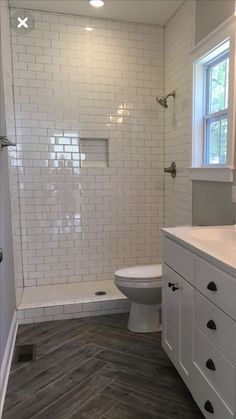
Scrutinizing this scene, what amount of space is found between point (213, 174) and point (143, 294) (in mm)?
1033

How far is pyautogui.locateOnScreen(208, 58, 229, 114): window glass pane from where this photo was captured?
2.30 meters

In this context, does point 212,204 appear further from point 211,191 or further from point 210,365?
point 210,365

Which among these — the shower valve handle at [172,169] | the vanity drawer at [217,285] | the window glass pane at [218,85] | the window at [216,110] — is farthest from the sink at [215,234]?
the shower valve handle at [172,169]

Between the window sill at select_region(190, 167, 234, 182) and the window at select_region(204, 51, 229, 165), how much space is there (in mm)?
99

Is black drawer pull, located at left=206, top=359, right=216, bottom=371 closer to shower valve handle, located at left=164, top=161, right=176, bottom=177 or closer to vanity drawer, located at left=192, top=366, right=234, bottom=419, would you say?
vanity drawer, located at left=192, top=366, right=234, bottom=419

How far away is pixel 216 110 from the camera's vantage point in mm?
2434

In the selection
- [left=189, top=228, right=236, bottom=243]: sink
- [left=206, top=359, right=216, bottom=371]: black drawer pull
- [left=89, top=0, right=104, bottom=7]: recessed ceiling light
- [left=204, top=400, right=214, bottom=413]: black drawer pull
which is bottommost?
[left=204, top=400, right=214, bottom=413]: black drawer pull

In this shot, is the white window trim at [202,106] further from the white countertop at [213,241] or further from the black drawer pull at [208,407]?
the black drawer pull at [208,407]

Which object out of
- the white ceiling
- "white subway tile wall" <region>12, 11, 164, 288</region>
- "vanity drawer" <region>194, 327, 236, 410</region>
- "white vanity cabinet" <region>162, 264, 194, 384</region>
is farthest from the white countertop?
the white ceiling

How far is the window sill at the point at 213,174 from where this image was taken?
83.2 inches

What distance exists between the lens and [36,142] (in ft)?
10.2

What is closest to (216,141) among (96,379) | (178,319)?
(178,319)

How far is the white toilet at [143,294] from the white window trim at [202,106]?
2.82ft

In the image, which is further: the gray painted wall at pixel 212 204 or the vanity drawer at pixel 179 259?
the gray painted wall at pixel 212 204
